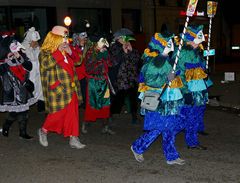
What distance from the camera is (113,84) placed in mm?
8492

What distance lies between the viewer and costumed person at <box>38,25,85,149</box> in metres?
6.71

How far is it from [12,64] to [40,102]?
10.3 ft

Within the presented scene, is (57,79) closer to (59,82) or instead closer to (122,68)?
(59,82)

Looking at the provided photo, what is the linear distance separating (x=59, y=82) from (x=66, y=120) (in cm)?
62

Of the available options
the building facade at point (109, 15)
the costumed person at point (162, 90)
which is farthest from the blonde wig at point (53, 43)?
the building facade at point (109, 15)

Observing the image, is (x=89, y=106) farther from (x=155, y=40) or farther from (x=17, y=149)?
(x=155, y=40)

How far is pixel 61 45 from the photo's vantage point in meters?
6.76

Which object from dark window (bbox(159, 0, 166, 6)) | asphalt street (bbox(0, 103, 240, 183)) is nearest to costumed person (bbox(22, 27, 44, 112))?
asphalt street (bbox(0, 103, 240, 183))

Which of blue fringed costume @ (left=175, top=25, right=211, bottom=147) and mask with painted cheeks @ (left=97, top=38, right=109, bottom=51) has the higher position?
mask with painted cheeks @ (left=97, top=38, right=109, bottom=51)

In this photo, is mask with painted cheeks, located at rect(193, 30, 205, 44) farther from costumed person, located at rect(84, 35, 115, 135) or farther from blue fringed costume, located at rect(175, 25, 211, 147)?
costumed person, located at rect(84, 35, 115, 135)

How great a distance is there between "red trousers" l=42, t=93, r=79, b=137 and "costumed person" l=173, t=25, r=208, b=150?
1.72 meters

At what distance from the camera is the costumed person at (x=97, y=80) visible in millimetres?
7781

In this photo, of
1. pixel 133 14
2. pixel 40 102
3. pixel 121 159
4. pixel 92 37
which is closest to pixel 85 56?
pixel 92 37

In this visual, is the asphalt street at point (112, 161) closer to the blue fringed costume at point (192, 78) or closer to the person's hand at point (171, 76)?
the blue fringed costume at point (192, 78)
